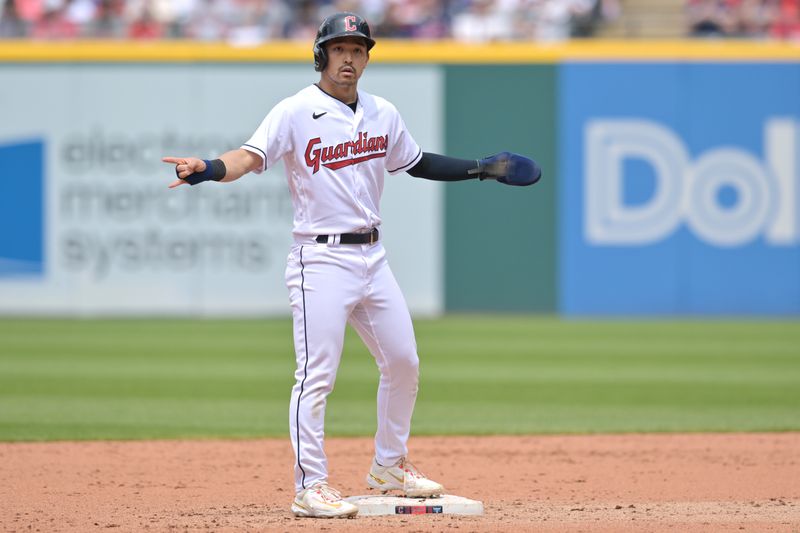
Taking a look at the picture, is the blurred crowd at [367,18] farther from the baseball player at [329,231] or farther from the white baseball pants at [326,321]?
the white baseball pants at [326,321]

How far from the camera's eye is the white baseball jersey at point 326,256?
5199 mm

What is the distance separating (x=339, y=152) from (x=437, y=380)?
5724 millimetres

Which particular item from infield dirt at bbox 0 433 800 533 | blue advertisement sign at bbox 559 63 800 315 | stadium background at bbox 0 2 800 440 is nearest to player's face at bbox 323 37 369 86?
infield dirt at bbox 0 433 800 533

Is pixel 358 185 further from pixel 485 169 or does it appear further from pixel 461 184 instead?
pixel 461 184

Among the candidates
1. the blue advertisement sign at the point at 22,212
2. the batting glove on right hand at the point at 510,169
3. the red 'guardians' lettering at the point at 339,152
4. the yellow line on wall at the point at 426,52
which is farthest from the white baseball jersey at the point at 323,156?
the blue advertisement sign at the point at 22,212

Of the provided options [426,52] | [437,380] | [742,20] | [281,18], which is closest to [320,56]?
[437,380]

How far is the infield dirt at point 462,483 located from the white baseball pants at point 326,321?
0.36 metres

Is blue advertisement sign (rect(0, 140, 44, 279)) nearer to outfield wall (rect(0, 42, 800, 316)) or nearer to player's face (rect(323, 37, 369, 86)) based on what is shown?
outfield wall (rect(0, 42, 800, 316))

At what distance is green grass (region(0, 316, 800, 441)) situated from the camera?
8695mm

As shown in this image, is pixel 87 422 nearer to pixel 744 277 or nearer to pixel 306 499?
pixel 306 499

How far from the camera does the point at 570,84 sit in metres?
16.8

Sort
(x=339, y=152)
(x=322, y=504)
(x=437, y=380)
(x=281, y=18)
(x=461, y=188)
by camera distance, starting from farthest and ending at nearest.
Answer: (x=281, y=18)
(x=461, y=188)
(x=437, y=380)
(x=339, y=152)
(x=322, y=504)

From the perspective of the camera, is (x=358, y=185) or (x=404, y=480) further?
(x=404, y=480)

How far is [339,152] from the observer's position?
5262mm
